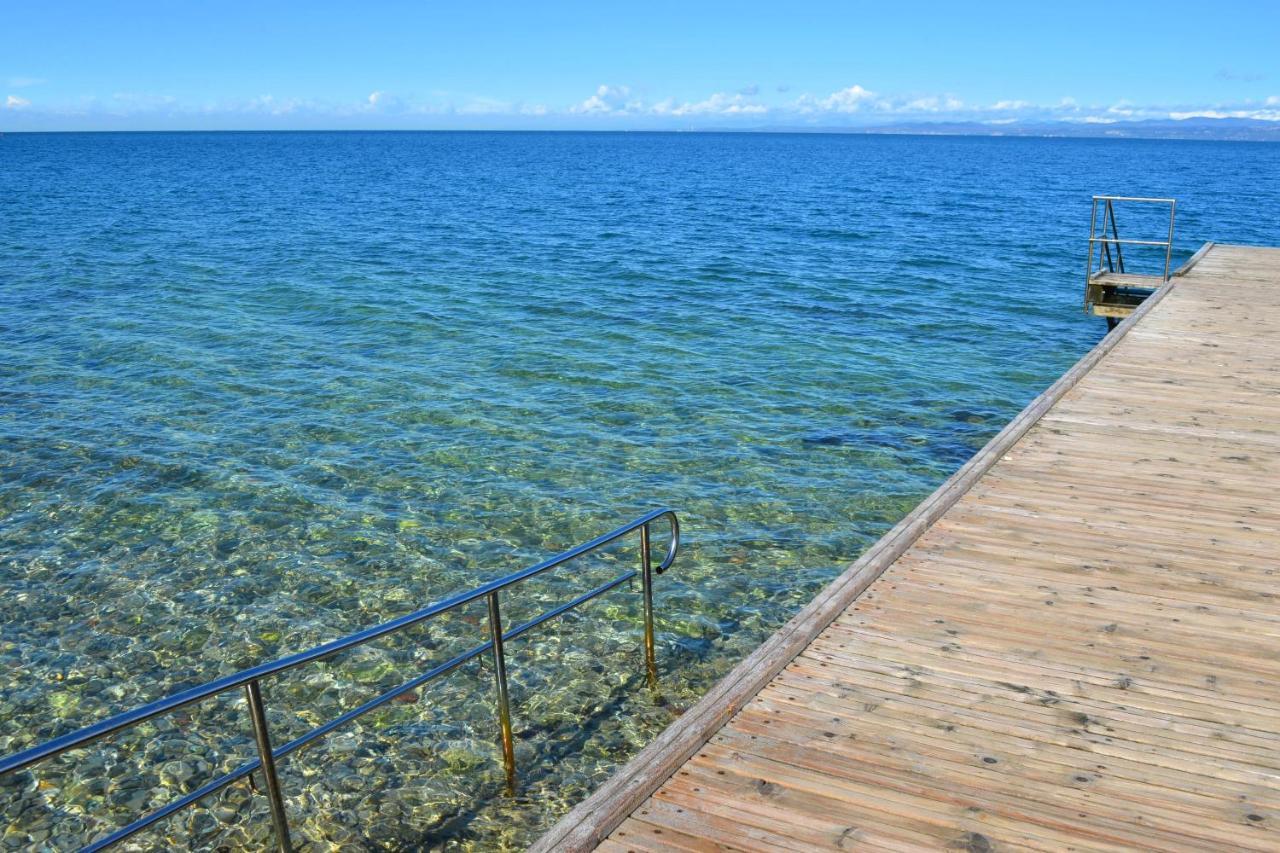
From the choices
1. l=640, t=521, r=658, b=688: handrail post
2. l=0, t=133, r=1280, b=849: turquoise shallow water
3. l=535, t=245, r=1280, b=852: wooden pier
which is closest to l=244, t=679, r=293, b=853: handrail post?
l=535, t=245, r=1280, b=852: wooden pier

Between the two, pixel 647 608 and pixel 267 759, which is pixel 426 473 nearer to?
pixel 647 608

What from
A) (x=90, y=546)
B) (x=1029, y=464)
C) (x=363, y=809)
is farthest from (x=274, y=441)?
(x=1029, y=464)

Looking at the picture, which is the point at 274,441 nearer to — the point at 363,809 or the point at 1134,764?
the point at 363,809

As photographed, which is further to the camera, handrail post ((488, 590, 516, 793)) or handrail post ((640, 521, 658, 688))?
handrail post ((640, 521, 658, 688))

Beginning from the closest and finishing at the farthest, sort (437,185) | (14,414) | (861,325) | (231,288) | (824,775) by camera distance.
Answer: (824,775), (14,414), (861,325), (231,288), (437,185)

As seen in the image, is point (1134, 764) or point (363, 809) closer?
point (1134, 764)

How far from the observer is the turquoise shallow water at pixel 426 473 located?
22.2 feet

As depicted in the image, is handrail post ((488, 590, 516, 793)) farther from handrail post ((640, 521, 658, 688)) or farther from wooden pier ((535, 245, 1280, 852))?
wooden pier ((535, 245, 1280, 852))

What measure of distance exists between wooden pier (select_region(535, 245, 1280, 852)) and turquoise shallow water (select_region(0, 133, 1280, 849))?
1.87 metres

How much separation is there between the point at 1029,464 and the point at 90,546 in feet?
28.7

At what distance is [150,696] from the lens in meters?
7.45

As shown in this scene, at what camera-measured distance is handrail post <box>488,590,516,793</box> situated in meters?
5.37

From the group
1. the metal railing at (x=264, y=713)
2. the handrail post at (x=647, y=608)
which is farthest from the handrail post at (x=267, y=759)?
the handrail post at (x=647, y=608)

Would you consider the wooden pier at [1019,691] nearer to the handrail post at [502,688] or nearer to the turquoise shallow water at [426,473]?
the handrail post at [502,688]
